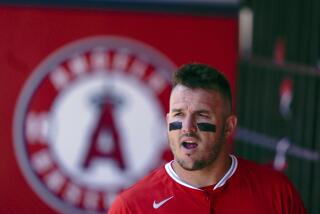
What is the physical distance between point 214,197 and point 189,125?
0.93 ft

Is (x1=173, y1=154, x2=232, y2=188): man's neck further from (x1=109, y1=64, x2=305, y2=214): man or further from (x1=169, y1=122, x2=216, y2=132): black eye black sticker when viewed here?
(x1=169, y1=122, x2=216, y2=132): black eye black sticker

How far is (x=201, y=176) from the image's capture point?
295 centimetres

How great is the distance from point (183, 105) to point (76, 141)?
173cm

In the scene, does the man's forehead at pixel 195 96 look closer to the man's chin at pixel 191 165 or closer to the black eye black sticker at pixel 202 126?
the black eye black sticker at pixel 202 126

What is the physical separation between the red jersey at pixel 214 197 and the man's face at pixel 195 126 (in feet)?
0.41

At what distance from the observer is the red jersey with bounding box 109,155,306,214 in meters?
2.88

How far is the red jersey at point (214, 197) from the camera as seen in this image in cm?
288

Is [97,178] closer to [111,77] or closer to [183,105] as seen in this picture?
[111,77]

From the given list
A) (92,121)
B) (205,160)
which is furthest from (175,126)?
(92,121)

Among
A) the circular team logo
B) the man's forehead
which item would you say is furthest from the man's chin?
the circular team logo

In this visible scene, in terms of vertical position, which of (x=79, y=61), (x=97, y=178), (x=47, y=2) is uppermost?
(x=47, y=2)

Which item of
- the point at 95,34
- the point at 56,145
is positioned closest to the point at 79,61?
the point at 95,34

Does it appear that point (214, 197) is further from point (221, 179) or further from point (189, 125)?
point (189, 125)

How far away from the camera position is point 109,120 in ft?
14.9
